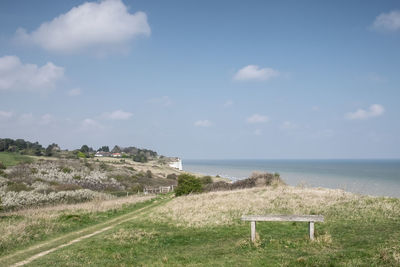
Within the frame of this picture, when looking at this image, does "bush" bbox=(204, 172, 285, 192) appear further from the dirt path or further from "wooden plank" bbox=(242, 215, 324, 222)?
"wooden plank" bbox=(242, 215, 324, 222)

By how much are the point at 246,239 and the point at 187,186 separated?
2869cm

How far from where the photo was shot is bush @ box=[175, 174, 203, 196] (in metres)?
42.9

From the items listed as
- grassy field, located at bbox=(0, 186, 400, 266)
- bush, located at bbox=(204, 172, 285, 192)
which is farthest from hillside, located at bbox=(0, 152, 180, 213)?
grassy field, located at bbox=(0, 186, 400, 266)

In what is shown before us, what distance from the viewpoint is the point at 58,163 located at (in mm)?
81812

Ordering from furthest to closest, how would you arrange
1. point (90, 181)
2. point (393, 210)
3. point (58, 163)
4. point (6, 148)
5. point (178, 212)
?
1. point (6, 148)
2. point (58, 163)
3. point (90, 181)
4. point (178, 212)
5. point (393, 210)

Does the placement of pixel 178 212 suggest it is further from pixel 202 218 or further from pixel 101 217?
pixel 101 217

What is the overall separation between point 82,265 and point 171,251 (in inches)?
150

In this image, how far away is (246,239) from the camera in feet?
48.4

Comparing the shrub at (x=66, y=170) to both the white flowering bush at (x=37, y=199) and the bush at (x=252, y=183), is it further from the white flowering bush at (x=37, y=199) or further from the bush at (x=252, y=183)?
the bush at (x=252, y=183)

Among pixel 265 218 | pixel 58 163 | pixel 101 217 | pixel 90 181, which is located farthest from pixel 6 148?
pixel 265 218

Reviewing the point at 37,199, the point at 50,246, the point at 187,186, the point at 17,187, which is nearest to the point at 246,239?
the point at 50,246

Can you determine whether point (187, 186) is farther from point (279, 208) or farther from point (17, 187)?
point (17, 187)

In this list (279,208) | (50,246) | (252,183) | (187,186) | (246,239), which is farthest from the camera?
(252,183)

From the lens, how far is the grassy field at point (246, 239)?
11.6 meters
